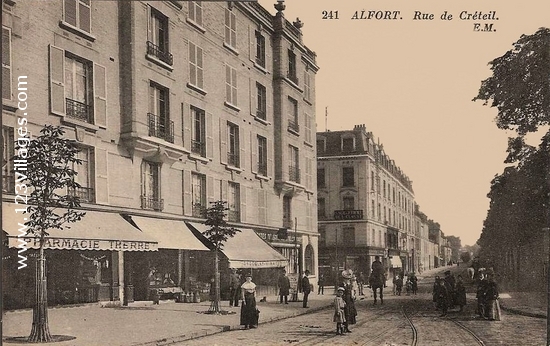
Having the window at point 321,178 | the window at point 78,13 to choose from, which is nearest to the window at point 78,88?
the window at point 78,13

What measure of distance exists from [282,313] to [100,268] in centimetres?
582

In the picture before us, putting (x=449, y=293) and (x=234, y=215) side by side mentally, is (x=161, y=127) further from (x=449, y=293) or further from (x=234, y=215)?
(x=449, y=293)

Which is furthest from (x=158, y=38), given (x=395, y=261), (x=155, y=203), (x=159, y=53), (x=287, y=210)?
(x=395, y=261)

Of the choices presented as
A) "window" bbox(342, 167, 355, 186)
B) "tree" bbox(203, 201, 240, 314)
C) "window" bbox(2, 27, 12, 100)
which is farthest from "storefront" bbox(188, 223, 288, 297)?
"window" bbox(342, 167, 355, 186)

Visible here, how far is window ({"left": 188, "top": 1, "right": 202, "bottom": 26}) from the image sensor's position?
53.0 ft

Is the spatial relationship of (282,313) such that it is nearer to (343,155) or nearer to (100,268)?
(100,268)

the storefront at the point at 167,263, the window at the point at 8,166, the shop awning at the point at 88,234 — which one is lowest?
the storefront at the point at 167,263

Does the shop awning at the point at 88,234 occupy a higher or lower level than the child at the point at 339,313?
higher

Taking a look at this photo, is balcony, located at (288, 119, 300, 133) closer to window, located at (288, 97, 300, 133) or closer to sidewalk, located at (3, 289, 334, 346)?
window, located at (288, 97, 300, 133)

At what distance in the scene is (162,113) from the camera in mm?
16750

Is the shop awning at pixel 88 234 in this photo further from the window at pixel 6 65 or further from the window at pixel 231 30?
the window at pixel 231 30

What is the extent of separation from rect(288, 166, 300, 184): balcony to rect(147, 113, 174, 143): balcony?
6.88m

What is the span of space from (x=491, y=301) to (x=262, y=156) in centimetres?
881

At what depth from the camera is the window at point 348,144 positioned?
50.3m
